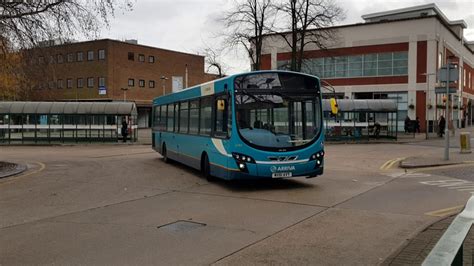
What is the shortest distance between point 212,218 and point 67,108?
2976cm

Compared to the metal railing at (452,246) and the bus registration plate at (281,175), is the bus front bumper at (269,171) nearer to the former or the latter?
the bus registration plate at (281,175)

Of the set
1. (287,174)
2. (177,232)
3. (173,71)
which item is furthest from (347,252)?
(173,71)

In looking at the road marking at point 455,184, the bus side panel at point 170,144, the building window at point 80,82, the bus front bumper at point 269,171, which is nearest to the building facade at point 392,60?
the bus side panel at point 170,144

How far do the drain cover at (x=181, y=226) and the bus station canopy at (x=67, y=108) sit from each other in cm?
2856

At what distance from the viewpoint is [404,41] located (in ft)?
164

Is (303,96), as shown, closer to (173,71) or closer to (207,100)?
(207,100)

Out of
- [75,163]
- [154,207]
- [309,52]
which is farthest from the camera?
[309,52]

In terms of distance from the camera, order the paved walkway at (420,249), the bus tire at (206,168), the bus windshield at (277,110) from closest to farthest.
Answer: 1. the paved walkway at (420,249)
2. the bus windshield at (277,110)
3. the bus tire at (206,168)

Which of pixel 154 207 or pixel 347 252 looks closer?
pixel 347 252

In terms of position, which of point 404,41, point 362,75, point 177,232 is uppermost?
point 404,41

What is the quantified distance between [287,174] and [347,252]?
555 centimetres

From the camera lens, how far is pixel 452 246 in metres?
2.75

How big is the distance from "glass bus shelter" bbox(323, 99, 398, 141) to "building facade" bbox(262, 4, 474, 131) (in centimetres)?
1035

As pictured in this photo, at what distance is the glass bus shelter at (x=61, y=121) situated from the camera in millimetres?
35312
